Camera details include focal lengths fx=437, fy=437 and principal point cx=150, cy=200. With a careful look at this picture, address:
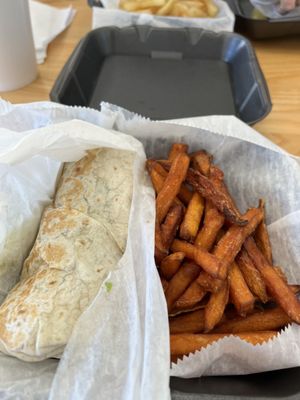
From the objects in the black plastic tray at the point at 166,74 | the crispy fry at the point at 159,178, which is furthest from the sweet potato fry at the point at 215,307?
the black plastic tray at the point at 166,74

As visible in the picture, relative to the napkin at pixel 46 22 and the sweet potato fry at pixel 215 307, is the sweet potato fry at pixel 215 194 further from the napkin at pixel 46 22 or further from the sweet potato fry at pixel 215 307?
the napkin at pixel 46 22

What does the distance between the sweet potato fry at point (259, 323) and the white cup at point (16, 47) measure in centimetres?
91

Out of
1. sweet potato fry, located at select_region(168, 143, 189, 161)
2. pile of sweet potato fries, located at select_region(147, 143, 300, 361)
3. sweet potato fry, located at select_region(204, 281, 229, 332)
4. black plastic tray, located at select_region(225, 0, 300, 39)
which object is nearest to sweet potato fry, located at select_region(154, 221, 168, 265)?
pile of sweet potato fries, located at select_region(147, 143, 300, 361)

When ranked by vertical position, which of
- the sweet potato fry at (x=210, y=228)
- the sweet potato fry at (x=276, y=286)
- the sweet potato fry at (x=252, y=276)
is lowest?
the sweet potato fry at (x=252, y=276)

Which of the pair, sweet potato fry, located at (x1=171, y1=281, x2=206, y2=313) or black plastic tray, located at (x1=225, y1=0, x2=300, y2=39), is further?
black plastic tray, located at (x1=225, y1=0, x2=300, y2=39)

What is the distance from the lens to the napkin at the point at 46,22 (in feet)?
4.95

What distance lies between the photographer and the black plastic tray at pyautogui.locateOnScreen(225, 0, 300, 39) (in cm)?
149

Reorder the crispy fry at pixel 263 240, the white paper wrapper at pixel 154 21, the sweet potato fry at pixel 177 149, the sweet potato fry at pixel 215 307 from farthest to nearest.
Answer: the white paper wrapper at pixel 154 21 → the sweet potato fry at pixel 177 149 → the crispy fry at pixel 263 240 → the sweet potato fry at pixel 215 307

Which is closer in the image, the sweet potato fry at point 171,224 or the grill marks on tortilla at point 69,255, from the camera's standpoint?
the grill marks on tortilla at point 69,255

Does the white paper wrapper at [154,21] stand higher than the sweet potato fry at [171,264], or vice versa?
the white paper wrapper at [154,21]

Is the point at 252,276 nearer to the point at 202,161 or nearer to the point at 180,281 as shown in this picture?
the point at 180,281

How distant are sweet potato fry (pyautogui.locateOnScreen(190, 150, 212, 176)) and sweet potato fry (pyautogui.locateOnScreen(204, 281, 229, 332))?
0.26 meters

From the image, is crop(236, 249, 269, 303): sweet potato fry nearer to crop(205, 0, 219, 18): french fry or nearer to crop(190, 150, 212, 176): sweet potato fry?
crop(190, 150, 212, 176): sweet potato fry

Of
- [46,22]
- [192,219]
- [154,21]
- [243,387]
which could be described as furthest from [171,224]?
[46,22]
